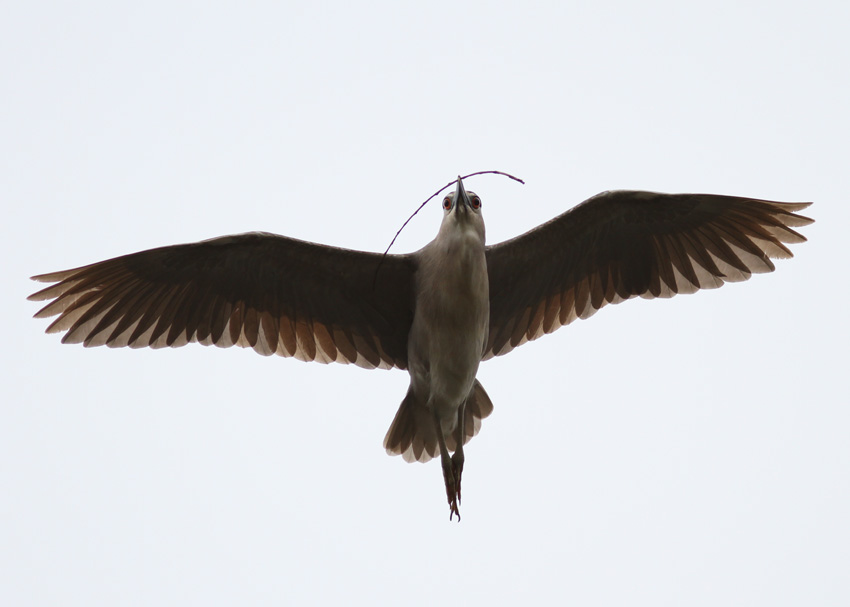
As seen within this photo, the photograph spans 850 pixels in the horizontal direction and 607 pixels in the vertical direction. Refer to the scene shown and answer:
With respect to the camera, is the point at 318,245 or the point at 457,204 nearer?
the point at 457,204

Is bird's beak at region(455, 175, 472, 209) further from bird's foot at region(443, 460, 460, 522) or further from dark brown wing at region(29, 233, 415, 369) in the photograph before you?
bird's foot at region(443, 460, 460, 522)

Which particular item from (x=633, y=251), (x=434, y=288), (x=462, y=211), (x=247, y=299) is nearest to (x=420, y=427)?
(x=434, y=288)

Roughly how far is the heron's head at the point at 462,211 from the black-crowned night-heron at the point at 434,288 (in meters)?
0.01

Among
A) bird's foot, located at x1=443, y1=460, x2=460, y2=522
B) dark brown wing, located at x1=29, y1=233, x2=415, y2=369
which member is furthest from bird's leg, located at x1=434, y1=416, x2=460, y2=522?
dark brown wing, located at x1=29, y1=233, x2=415, y2=369

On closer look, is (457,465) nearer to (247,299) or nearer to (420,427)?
(420,427)

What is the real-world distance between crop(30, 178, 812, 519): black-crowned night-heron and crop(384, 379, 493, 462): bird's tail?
0.04 ft

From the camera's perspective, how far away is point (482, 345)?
25.6 ft

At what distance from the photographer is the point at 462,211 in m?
7.39

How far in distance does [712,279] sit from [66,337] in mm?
4749

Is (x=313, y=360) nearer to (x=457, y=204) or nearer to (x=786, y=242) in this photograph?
(x=457, y=204)

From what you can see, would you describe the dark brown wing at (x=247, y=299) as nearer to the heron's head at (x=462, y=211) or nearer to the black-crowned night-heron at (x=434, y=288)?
the black-crowned night-heron at (x=434, y=288)

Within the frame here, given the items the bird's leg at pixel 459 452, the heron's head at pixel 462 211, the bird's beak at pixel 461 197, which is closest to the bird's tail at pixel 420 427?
the bird's leg at pixel 459 452

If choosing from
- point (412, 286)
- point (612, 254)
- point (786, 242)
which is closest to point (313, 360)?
point (412, 286)

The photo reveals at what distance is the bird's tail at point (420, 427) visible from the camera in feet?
27.9
